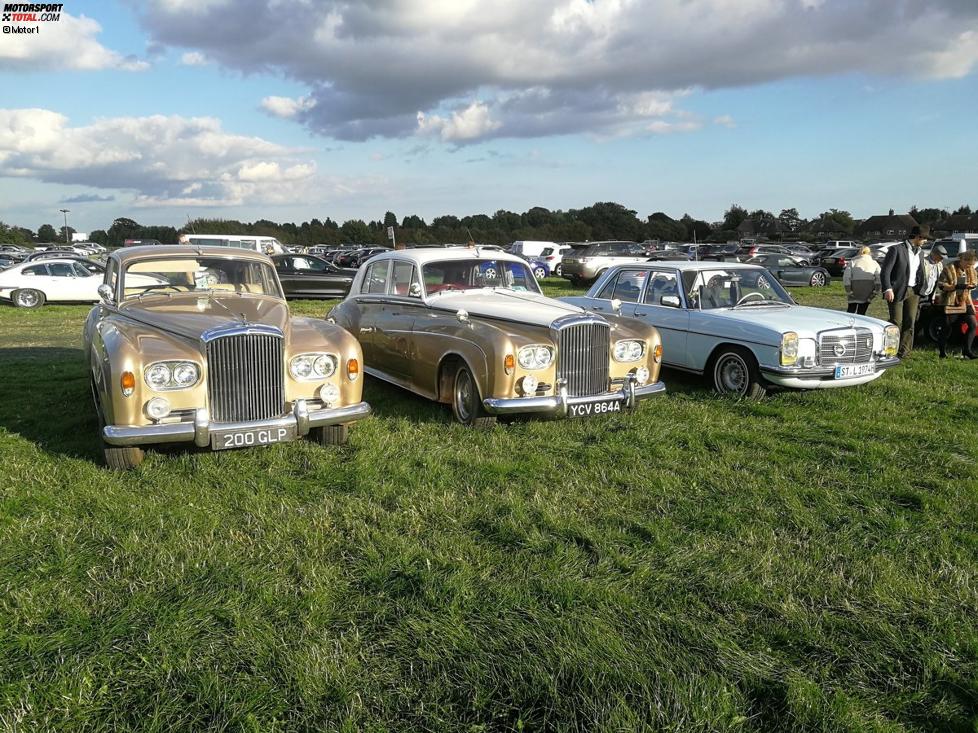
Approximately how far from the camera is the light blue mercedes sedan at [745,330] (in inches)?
298

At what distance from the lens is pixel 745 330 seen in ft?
25.7

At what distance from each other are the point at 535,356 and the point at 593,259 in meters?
20.9

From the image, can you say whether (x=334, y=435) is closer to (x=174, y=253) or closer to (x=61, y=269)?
(x=174, y=253)

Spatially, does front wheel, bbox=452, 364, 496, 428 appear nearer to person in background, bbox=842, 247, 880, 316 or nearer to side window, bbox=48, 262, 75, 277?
person in background, bbox=842, 247, 880, 316

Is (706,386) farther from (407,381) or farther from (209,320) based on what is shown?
(209,320)

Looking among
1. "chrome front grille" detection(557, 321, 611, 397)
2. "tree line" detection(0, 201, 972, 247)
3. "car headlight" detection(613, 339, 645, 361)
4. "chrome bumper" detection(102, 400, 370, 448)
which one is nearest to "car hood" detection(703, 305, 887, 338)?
"car headlight" detection(613, 339, 645, 361)

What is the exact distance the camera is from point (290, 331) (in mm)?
6109

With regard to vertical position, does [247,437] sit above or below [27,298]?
below

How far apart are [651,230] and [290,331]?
87020 mm

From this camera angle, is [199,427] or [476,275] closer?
[199,427]

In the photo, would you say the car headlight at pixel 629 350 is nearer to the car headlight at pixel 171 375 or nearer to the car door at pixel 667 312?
the car door at pixel 667 312

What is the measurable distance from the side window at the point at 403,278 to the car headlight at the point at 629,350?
2421 millimetres

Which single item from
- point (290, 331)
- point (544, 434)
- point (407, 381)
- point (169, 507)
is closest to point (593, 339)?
point (544, 434)

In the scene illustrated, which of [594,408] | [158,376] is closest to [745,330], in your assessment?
[594,408]
